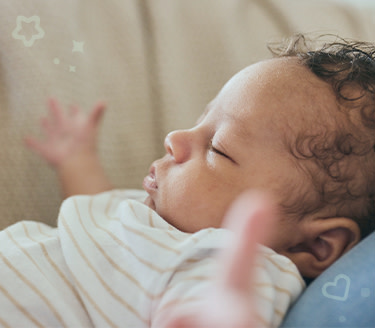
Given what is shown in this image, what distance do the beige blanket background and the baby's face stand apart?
0.95ft

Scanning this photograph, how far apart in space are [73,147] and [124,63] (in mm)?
224

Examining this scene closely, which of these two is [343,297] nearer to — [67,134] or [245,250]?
[245,250]

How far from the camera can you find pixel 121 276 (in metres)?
0.69

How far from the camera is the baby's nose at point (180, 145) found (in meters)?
0.82

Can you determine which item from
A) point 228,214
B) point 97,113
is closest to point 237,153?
point 228,214

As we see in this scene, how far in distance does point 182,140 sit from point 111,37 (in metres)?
0.42

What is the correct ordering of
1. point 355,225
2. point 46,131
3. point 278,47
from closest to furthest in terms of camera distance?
point 355,225, point 46,131, point 278,47

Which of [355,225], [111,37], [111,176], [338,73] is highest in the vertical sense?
[111,37]

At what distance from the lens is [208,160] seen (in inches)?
31.4

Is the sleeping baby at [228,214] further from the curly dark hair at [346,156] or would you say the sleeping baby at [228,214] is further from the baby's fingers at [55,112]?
the baby's fingers at [55,112]

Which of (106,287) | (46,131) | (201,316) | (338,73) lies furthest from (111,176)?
(201,316)

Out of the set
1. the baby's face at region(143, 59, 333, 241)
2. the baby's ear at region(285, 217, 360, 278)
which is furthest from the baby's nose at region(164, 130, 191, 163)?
the baby's ear at region(285, 217, 360, 278)

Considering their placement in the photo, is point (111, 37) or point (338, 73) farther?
point (111, 37)

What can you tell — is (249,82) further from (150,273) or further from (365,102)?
(150,273)
